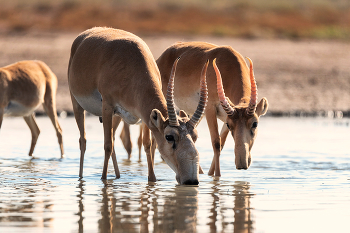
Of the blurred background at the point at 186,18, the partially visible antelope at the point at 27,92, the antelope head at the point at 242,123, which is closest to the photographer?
the antelope head at the point at 242,123

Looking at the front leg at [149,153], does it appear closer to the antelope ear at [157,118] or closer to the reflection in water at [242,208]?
the reflection in water at [242,208]

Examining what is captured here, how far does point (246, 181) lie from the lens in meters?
8.52

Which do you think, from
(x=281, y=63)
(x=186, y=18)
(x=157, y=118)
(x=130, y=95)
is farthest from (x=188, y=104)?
(x=186, y=18)

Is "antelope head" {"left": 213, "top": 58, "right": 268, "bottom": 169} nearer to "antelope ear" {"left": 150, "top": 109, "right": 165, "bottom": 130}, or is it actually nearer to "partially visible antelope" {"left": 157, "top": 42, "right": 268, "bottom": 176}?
"partially visible antelope" {"left": 157, "top": 42, "right": 268, "bottom": 176}

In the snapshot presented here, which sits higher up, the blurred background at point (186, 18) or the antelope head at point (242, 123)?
the blurred background at point (186, 18)

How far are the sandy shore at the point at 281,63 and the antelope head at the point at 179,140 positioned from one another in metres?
12.2

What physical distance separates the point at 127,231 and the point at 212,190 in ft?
8.24

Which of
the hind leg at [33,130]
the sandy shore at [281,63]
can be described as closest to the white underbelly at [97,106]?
the hind leg at [33,130]

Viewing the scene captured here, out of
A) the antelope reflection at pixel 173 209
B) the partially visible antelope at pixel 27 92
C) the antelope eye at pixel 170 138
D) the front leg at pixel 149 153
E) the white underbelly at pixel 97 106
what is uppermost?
the partially visible antelope at pixel 27 92

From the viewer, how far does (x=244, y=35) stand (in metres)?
30.0

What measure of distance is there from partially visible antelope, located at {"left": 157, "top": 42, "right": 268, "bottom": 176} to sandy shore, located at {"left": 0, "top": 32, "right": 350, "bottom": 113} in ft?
28.9

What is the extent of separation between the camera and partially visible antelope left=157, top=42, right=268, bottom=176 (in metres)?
7.95

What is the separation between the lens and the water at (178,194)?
Result: 223 inches

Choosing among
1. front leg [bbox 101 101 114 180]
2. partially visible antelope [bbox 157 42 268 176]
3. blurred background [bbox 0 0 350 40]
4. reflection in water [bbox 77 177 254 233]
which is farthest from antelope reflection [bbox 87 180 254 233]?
blurred background [bbox 0 0 350 40]
